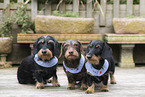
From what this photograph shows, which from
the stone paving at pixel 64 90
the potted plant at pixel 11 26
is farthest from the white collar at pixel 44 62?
the potted plant at pixel 11 26

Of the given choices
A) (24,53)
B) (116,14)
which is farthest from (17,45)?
(116,14)

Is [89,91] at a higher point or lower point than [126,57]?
lower

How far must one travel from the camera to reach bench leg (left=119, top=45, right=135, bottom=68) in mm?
6449

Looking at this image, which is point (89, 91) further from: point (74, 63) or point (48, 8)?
point (48, 8)

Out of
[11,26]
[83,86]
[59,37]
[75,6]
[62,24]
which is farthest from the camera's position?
[75,6]

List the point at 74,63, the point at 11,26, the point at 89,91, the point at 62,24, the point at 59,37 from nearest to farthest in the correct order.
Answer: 1. the point at 89,91
2. the point at 74,63
3. the point at 59,37
4. the point at 62,24
5. the point at 11,26

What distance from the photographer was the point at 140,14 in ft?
22.9

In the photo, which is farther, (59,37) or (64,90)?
(59,37)

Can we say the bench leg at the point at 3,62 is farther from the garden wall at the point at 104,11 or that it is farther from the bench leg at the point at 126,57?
the bench leg at the point at 126,57

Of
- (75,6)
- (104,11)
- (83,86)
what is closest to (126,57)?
(104,11)

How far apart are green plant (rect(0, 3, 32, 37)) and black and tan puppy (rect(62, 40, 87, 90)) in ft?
10.3

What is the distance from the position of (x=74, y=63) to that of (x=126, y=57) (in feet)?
10.2

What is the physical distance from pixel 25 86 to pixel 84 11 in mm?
3450

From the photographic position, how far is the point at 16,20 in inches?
259
